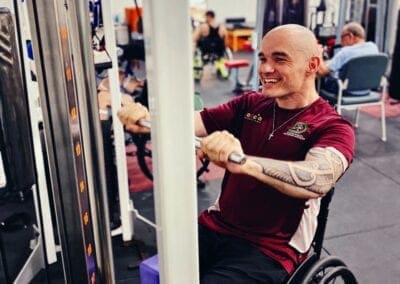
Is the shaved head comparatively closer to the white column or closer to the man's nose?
the man's nose

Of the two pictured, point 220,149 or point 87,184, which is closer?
point 220,149

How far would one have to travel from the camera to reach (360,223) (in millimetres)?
3201

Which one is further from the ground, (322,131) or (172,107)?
(172,107)

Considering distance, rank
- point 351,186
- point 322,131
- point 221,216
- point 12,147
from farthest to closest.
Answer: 1. point 351,186
2. point 221,216
3. point 322,131
4. point 12,147

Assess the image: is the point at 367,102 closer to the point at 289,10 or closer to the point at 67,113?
the point at 289,10

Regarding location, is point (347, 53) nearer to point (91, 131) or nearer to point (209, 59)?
point (209, 59)

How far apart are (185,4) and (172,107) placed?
0.55 feet

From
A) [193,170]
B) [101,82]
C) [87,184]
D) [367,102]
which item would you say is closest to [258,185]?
[87,184]

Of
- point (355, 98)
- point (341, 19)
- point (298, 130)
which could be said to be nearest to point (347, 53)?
point (355, 98)

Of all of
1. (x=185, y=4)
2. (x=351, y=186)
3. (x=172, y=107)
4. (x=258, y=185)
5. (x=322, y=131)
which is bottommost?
(x=351, y=186)

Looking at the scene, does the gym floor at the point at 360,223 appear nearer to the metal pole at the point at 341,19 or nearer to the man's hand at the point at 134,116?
the man's hand at the point at 134,116

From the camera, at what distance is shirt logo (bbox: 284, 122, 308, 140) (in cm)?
164

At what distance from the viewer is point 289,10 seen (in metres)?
4.57

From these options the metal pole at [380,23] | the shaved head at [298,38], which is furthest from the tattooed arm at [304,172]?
the metal pole at [380,23]
